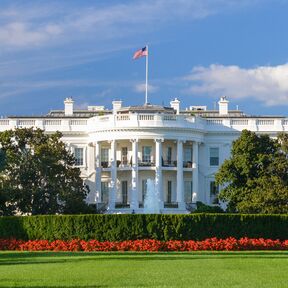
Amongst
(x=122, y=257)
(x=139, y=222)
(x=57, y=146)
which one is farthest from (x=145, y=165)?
(x=122, y=257)

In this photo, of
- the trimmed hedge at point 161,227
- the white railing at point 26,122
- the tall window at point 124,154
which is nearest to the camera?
the trimmed hedge at point 161,227

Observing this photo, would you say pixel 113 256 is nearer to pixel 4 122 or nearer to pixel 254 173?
pixel 254 173

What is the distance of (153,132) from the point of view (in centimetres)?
7169

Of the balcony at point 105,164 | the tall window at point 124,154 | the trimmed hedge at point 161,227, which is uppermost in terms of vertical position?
the tall window at point 124,154

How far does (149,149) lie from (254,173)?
50.0 feet

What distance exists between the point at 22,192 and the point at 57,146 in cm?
566

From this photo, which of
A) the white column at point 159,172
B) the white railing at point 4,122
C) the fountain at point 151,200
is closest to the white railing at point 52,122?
the white railing at point 4,122

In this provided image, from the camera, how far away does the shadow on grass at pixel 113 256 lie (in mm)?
29953

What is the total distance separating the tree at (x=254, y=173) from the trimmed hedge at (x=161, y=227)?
1511cm

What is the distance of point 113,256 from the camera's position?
32.2 meters

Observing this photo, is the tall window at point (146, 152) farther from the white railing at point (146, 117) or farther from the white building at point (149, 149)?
the white railing at point (146, 117)

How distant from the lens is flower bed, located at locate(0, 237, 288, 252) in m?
36.6

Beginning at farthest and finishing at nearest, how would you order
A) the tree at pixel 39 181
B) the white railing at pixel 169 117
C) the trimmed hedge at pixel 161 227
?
the white railing at pixel 169 117
the tree at pixel 39 181
the trimmed hedge at pixel 161 227

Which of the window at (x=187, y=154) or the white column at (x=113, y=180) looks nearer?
the white column at (x=113, y=180)
